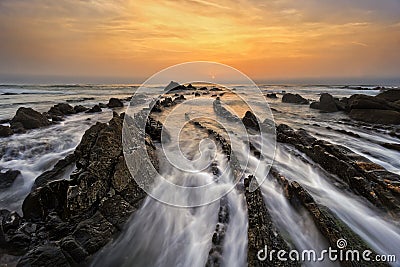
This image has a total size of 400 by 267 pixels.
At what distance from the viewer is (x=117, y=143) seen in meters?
5.60

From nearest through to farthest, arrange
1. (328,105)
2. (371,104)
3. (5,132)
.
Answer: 1. (5,132)
2. (371,104)
3. (328,105)

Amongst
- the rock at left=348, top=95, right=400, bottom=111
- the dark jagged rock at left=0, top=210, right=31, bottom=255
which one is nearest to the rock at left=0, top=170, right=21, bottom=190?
the dark jagged rock at left=0, top=210, right=31, bottom=255

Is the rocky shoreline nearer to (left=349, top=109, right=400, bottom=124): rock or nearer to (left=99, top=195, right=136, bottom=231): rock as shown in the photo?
(left=99, top=195, right=136, bottom=231): rock

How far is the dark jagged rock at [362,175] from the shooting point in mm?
4594

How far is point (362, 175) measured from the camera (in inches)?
209

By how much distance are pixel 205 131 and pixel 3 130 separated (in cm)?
858

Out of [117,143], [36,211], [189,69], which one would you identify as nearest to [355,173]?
[189,69]

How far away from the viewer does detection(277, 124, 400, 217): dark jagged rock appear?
15.1ft

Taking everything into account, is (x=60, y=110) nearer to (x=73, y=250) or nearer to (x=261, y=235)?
(x=73, y=250)

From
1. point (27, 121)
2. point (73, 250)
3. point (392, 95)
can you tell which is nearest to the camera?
point (73, 250)

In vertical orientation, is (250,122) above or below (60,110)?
below

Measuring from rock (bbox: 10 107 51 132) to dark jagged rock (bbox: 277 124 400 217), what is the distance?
12300 mm

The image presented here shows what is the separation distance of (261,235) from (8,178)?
6476 millimetres

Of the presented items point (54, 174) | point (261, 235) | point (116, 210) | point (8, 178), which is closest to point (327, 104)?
point (261, 235)
